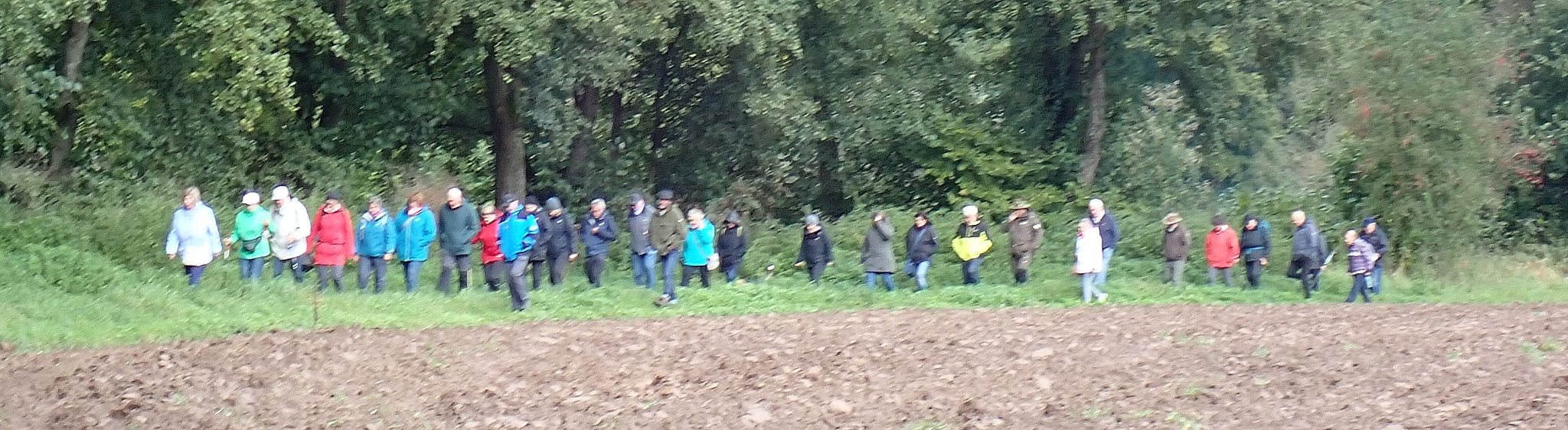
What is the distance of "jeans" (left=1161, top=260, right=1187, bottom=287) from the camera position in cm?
1989

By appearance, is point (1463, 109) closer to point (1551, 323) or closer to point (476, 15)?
point (1551, 323)

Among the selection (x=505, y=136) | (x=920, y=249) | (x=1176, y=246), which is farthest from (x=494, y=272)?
(x=1176, y=246)

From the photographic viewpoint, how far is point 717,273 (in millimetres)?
20062

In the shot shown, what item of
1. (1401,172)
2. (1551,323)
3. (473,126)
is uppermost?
(473,126)

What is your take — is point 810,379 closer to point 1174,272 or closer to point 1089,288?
point 1089,288

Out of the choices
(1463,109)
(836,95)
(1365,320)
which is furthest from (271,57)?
(1463,109)

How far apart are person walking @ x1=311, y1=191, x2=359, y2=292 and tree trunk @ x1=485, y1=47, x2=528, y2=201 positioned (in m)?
7.73

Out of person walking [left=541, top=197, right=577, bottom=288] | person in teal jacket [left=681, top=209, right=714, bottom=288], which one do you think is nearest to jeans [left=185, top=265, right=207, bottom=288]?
person walking [left=541, top=197, right=577, bottom=288]

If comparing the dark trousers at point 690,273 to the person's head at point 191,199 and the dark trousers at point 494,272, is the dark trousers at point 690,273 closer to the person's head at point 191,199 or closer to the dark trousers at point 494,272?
the dark trousers at point 494,272

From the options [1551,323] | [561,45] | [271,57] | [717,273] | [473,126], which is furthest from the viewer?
[473,126]

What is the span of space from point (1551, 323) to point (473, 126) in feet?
53.0

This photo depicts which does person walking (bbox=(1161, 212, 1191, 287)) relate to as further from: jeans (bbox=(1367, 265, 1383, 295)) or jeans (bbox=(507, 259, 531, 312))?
jeans (bbox=(507, 259, 531, 312))

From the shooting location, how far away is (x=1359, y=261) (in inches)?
Result: 732

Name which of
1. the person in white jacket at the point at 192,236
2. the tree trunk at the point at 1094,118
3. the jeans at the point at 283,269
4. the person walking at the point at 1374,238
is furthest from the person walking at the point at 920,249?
the person in white jacket at the point at 192,236
